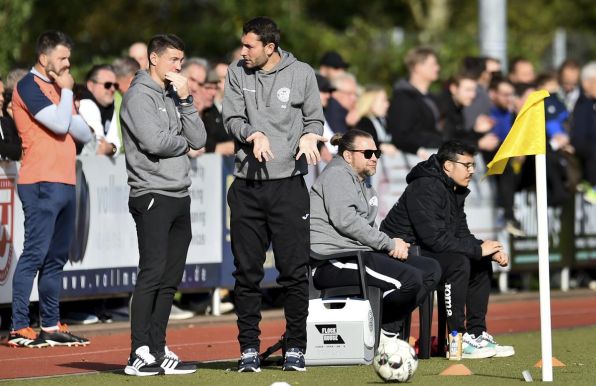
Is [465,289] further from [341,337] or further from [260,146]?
[260,146]

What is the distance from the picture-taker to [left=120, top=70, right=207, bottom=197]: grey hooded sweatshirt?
32.9 feet

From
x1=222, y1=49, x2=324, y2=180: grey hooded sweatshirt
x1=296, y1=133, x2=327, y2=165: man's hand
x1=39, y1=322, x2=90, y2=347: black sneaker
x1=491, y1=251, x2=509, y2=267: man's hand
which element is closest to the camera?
x1=296, y1=133, x2=327, y2=165: man's hand

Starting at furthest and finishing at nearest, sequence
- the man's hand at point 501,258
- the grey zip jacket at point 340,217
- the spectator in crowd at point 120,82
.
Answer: the spectator in crowd at point 120,82 < the man's hand at point 501,258 < the grey zip jacket at point 340,217

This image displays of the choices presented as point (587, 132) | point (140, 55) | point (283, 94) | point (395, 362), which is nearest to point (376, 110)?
point (140, 55)

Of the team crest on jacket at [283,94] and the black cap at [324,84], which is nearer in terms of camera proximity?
the team crest on jacket at [283,94]

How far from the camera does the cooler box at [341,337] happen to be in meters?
10.6

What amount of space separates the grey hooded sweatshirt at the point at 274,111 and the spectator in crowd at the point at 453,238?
1706mm

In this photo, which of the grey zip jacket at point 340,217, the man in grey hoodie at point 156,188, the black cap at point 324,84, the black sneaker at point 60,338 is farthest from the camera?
the black cap at point 324,84

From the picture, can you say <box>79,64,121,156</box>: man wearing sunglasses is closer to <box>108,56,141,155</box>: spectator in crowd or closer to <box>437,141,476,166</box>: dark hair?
<box>108,56,141,155</box>: spectator in crowd

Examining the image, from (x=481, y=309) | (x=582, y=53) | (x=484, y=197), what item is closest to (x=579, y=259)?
(x=484, y=197)

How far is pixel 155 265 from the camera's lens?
10.1 m

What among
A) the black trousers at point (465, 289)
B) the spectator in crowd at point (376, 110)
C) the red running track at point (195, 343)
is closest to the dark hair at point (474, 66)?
the spectator in crowd at point (376, 110)

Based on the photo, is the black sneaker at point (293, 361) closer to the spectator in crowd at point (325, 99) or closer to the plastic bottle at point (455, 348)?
the plastic bottle at point (455, 348)

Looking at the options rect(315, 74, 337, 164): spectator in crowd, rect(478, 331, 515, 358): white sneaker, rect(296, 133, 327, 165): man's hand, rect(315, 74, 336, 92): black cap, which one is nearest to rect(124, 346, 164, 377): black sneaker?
rect(296, 133, 327, 165): man's hand
